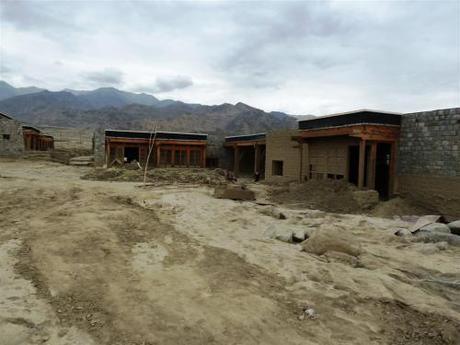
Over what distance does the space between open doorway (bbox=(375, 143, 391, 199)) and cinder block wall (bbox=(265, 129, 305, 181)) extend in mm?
3823

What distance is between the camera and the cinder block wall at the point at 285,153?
61.4 ft

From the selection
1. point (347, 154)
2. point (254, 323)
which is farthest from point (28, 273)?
point (347, 154)

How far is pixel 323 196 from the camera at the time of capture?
13867mm

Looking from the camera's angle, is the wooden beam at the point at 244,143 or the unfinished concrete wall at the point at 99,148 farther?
the unfinished concrete wall at the point at 99,148

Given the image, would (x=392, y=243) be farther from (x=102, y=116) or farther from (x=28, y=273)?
(x=102, y=116)

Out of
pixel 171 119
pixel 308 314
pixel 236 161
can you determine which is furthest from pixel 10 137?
pixel 171 119

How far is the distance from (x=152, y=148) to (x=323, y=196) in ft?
52.0

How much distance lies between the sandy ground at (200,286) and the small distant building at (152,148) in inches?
677

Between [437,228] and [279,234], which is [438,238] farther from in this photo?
[279,234]

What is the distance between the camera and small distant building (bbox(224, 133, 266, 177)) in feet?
88.8

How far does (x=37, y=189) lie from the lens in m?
12.4

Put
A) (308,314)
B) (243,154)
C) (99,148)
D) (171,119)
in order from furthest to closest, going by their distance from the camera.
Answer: (171,119) < (243,154) < (99,148) < (308,314)

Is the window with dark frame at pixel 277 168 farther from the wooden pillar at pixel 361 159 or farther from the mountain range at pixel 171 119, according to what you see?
the mountain range at pixel 171 119

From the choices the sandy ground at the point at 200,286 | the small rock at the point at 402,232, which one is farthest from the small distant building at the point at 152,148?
the small rock at the point at 402,232
